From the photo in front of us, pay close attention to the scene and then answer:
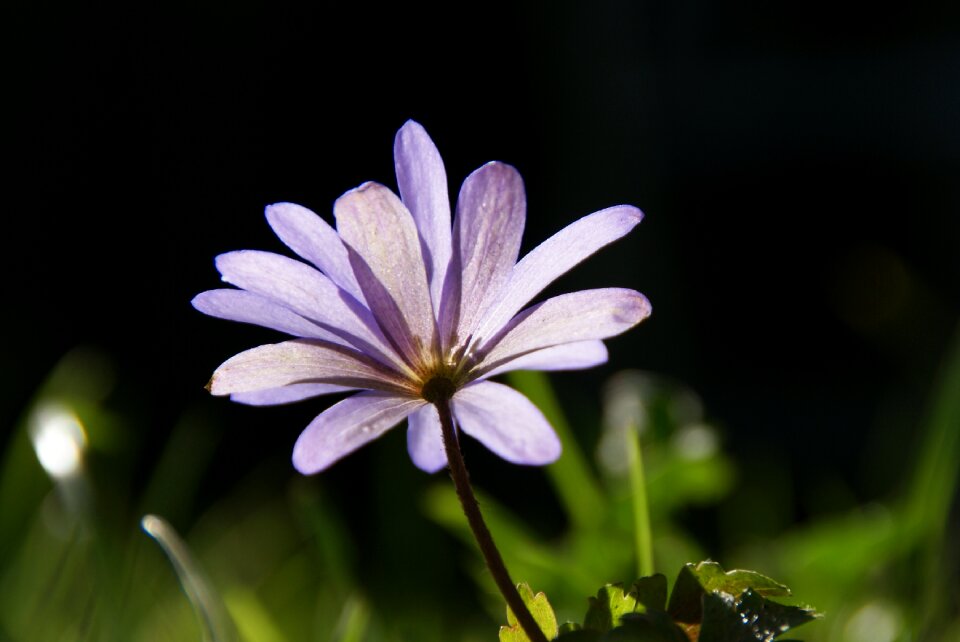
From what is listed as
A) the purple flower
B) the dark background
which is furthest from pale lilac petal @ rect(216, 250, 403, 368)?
the dark background

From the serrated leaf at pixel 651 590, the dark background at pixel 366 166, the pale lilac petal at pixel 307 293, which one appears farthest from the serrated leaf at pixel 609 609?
the dark background at pixel 366 166

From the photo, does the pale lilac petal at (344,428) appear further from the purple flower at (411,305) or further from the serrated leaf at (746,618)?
the serrated leaf at (746,618)

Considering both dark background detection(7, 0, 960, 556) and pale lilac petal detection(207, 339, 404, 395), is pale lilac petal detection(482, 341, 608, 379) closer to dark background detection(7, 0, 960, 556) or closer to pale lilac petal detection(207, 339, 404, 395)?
pale lilac petal detection(207, 339, 404, 395)

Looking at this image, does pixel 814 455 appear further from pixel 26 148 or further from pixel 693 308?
pixel 26 148

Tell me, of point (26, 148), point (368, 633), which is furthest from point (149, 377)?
point (368, 633)

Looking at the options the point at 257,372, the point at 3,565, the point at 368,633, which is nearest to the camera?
the point at 257,372

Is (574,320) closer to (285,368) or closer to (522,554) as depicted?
(285,368)
